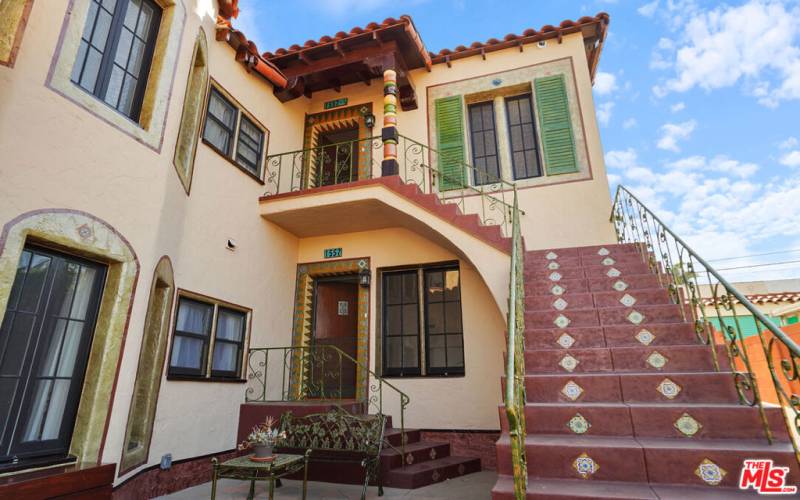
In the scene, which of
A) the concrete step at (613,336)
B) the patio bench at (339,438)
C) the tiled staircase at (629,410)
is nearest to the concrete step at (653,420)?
the tiled staircase at (629,410)

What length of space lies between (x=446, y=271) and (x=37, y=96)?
5497 millimetres

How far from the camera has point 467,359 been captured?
21.5ft

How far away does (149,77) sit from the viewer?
4516mm

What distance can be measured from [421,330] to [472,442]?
1.81 meters

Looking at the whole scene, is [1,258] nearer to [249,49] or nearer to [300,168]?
[249,49]

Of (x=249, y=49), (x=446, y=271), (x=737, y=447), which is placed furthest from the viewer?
(x=446, y=271)

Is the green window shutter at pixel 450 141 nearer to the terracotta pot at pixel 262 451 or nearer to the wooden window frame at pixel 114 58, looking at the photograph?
the wooden window frame at pixel 114 58

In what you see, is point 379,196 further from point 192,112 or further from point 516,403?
point 516,403

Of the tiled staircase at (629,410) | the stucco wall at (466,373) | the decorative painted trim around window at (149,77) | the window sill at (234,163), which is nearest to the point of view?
the tiled staircase at (629,410)

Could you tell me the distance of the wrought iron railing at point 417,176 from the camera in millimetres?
7375

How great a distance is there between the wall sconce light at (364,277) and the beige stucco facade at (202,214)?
262 mm

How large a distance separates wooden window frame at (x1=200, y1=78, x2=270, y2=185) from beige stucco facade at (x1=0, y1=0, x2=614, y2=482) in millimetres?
127

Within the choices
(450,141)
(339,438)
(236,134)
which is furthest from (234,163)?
(339,438)

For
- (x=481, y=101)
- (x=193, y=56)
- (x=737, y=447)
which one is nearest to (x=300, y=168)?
(x=193, y=56)
